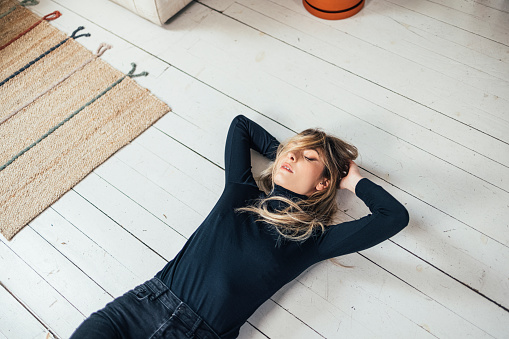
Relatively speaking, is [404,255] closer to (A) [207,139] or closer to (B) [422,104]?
(B) [422,104]

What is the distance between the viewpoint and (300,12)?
176 centimetres

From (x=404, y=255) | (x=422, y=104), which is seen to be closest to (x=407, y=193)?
(x=404, y=255)

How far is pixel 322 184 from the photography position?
1.14 m

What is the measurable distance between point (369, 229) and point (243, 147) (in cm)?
43

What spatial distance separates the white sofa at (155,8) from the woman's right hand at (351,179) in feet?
3.18

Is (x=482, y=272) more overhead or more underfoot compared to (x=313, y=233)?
more underfoot

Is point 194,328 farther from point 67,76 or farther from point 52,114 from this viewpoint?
point 67,76

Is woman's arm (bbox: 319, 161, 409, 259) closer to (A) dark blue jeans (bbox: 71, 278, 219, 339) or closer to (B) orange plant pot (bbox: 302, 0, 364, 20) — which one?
(A) dark blue jeans (bbox: 71, 278, 219, 339)

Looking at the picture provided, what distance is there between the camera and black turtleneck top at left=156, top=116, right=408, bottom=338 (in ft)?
3.39

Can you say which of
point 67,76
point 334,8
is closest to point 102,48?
point 67,76

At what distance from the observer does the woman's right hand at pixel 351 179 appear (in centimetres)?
118

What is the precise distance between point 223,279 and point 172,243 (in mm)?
267

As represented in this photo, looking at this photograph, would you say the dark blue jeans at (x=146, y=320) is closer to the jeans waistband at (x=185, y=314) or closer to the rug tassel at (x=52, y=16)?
the jeans waistband at (x=185, y=314)

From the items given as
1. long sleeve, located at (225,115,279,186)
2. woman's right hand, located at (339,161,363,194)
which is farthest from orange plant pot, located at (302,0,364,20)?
woman's right hand, located at (339,161,363,194)
